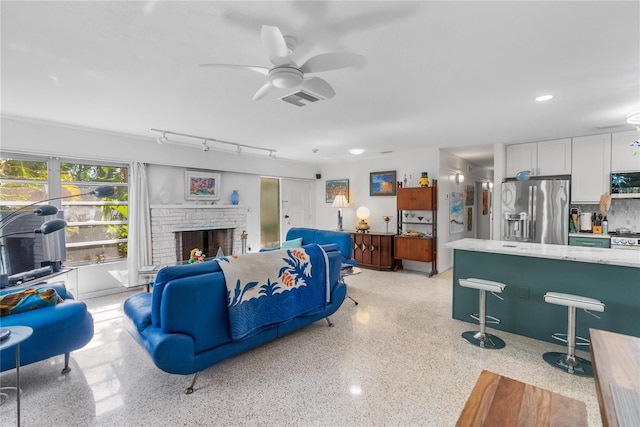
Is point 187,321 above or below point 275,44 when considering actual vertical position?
below

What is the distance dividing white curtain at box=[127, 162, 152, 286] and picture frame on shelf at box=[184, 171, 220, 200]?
0.71 metres

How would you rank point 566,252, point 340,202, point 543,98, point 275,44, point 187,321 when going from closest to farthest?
point 275,44 < point 187,321 < point 566,252 < point 543,98 < point 340,202

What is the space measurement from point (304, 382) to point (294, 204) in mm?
5364

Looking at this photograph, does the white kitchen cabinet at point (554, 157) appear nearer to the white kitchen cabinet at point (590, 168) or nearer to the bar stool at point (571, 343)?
the white kitchen cabinet at point (590, 168)

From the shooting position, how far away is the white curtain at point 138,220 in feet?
15.1

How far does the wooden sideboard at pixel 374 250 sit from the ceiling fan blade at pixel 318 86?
165 inches

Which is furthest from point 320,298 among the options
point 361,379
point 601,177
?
point 601,177

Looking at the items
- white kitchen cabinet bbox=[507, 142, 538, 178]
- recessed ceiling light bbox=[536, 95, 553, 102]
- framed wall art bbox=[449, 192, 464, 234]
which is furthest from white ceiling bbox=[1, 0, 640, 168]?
framed wall art bbox=[449, 192, 464, 234]

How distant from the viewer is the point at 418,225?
605cm

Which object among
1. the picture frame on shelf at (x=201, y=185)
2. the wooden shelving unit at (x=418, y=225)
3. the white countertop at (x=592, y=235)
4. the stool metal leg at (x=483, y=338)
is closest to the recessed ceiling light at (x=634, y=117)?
the white countertop at (x=592, y=235)

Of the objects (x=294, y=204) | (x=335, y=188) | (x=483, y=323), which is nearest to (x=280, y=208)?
(x=294, y=204)

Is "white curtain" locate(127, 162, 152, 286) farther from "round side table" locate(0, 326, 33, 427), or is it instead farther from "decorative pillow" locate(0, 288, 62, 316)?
"round side table" locate(0, 326, 33, 427)

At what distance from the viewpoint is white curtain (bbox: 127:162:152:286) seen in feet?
15.1

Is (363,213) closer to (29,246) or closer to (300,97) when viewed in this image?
(300,97)
